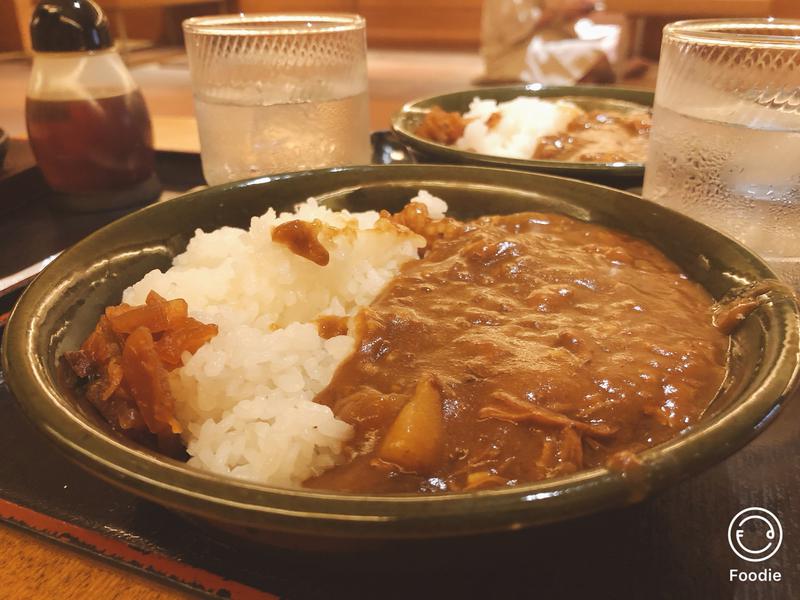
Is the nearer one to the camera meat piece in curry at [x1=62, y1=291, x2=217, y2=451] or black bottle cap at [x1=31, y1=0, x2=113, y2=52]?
meat piece in curry at [x1=62, y1=291, x2=217, y2=451]

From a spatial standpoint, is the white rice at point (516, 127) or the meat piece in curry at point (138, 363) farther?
the white rice at point (516, 127)

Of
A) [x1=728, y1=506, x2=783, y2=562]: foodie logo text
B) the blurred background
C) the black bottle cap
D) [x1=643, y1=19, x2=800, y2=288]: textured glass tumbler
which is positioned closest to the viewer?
[x1=728, y1=506, x2=783, y2=562]: foodie logo text

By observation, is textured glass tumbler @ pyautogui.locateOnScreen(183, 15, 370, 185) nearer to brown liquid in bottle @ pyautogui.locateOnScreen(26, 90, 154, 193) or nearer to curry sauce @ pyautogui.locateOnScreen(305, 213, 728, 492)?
brown liquid in bottle @ pyautogui.locateOnScreen(26, 90, 154, 193)

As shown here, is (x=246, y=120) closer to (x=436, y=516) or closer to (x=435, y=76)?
(x=436, y=516)

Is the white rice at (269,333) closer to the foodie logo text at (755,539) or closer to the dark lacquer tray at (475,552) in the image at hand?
the dark lacquer tray at (475,552)

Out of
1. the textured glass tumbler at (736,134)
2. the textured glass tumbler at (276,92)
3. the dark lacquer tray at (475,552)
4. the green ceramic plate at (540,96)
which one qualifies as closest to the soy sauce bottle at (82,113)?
the textured glass tumbler at (276,92)

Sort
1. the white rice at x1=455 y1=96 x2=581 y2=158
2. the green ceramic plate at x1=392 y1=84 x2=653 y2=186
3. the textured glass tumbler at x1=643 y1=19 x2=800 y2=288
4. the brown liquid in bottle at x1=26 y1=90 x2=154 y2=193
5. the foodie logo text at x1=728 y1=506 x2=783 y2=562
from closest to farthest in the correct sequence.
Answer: the foodie logo text at x1=728 y1=506 x2=783 y2=562 < the textured glass tumbler at x1=643 y1=19 x2=800 y2=288 < the green ceramic plate at x1=392 y1=84 x2=653 y2=186 < the brown liquid in bottle at x1=26 y1=90 x2=154 y2=193 < the white rice at x1=455 y1=96 x2=581 y2=158

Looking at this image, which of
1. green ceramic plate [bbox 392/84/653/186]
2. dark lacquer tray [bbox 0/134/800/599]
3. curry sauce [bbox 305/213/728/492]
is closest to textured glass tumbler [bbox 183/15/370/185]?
green ceramic plate [bbox 392/84/653/186]
